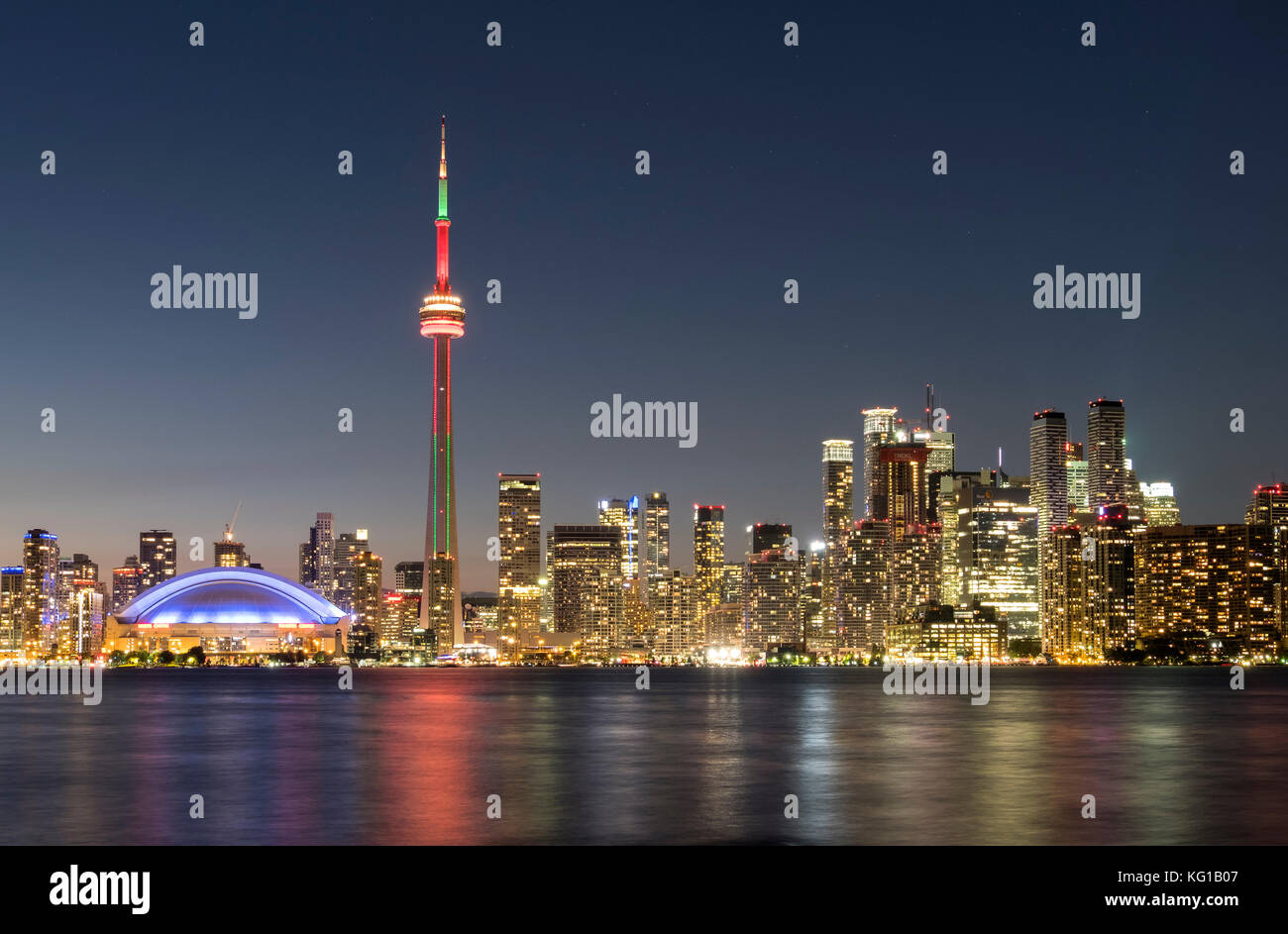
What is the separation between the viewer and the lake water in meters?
43.8

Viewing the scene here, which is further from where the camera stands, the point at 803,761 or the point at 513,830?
the point at 803,761

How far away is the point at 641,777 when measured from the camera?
2450 inches

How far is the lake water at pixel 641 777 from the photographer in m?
43.8
